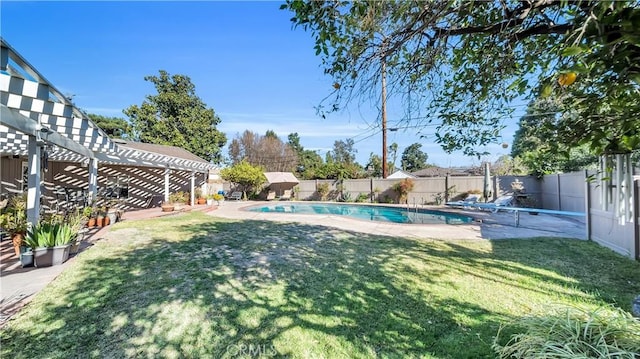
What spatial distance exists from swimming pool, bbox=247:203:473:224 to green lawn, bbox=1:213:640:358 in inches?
258

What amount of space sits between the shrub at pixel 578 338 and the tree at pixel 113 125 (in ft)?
121

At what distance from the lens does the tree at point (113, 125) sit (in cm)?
3149

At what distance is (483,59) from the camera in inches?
123

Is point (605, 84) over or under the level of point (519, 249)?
over

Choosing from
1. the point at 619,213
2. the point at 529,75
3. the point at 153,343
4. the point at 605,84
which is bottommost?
the point at 153,343

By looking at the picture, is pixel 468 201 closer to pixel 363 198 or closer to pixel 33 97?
pixel 363 198

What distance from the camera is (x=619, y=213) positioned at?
176 inches

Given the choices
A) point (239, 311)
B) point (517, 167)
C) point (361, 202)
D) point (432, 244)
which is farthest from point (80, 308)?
point (517, 167)

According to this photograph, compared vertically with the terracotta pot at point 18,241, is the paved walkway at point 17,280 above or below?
below

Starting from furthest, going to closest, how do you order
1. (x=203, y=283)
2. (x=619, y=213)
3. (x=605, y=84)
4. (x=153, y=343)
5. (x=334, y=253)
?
(x=334, y=253) → (x=619, y=213) → (x=203, y=283) → (x=153, y=343) → (x=605, y=84)

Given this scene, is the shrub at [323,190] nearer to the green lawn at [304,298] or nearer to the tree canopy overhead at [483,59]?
the green lawn at [304,298]

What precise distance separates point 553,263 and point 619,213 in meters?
1.31

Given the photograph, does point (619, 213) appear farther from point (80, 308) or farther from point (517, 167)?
point (517, 167)

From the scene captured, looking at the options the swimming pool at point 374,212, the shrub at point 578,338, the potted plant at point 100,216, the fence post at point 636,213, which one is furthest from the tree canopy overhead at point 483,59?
the potted plant at point 100,216
